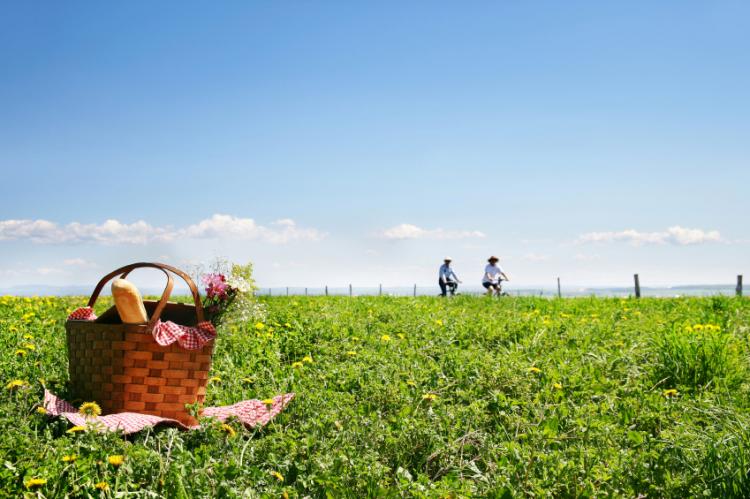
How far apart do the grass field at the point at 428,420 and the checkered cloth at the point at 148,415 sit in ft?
0.26

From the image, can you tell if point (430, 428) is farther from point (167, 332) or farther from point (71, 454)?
point (71, 454)

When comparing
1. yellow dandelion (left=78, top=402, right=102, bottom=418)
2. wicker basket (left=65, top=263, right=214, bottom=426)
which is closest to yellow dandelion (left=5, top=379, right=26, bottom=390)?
wicker basket (left=65, top=263, right=214, bottom=426)

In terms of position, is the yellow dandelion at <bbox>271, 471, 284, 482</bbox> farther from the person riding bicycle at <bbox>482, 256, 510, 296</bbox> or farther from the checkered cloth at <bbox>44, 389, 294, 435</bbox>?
the person riding bicycle at <bbox>482, 256, 510, 296</bbox>

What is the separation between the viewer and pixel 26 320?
731cm

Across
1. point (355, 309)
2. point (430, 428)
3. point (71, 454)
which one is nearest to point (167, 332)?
point (71, 454)

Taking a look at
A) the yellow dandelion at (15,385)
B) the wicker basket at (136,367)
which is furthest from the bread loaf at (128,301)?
the yellow dandelion at (15,385)

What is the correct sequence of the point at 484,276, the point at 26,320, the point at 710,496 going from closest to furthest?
the point at 710,496
the point at 26,320
the point at 484,276

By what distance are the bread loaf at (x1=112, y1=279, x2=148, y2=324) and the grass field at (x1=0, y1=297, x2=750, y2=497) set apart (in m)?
0.75

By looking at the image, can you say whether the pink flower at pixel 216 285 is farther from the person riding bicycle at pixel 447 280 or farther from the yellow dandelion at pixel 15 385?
the person riding bicycle at pixel 447 280

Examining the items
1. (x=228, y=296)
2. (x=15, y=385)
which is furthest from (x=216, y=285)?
(x=15, y=385)

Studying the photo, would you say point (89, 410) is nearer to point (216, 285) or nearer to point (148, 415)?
point (148, 415)

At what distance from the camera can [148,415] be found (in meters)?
4.07

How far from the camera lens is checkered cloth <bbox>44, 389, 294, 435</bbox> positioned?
12.4 feet

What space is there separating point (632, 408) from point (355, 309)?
514 centimetres
